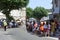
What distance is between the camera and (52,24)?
77.6ft

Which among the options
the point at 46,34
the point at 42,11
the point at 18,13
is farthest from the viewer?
the point at 42,11

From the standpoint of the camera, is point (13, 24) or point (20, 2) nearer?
point (13, 24)

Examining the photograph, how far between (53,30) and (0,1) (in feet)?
111

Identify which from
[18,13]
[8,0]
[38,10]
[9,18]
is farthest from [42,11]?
[8,0]

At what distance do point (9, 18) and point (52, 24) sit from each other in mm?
40233

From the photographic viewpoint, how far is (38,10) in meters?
116

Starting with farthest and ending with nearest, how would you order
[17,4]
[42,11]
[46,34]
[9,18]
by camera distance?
1. [42,11]
2. [9,18]
3. [17,4]
4. [46,34]

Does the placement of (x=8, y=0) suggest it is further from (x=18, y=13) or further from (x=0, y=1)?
(x=18, y=13)

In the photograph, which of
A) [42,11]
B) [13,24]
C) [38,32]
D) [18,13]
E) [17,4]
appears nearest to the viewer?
[38,32]

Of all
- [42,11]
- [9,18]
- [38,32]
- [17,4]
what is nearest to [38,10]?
[42,11]

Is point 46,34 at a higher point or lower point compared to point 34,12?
higher

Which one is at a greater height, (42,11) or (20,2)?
(20,2)

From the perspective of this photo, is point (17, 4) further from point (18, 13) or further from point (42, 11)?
point (42, 11)

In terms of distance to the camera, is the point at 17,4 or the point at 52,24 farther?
the point at 17,4
